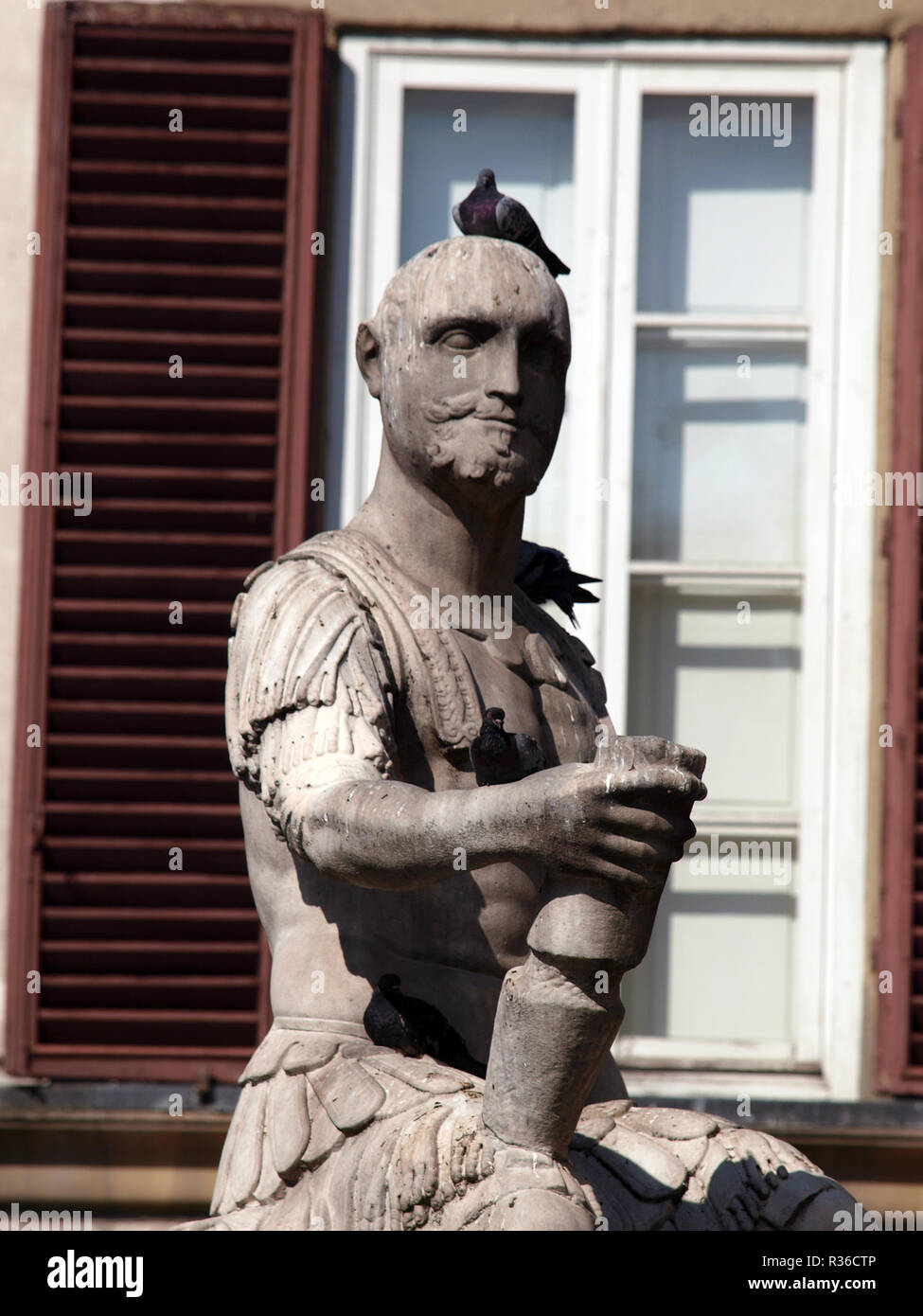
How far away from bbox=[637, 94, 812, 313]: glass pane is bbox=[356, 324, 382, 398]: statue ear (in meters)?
3.29

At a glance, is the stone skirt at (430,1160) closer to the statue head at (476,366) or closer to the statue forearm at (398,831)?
the statue forearm at (398,831)

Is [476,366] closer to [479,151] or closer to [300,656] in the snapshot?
[300,656]

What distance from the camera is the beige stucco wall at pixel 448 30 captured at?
716 cm

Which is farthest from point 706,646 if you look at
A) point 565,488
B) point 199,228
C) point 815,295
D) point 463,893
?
point 463,893

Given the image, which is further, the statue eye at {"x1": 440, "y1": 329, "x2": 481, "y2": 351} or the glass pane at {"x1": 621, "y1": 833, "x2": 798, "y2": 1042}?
the glass pane at {"x1": 621, "y1": 833, "x2": 798, "y2": 1042}

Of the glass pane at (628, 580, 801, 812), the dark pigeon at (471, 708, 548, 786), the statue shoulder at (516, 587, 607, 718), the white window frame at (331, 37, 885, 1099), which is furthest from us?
the glass pane at (628, 580, 801, 812)

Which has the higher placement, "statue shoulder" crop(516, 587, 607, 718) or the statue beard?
the statue beard

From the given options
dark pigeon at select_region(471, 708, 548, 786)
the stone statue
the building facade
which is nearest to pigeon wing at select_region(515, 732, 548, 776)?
dark pigeon at select_region(471, 708, 548, 786)

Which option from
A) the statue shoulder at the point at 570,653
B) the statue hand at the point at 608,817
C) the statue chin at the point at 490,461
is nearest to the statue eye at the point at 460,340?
the statue chin at the point at 490,461

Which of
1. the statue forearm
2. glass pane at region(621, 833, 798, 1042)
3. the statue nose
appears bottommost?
glass pane at region(621, 833, 798, 1042)

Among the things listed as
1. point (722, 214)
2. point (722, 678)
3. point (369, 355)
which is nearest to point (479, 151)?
point (722, 214)

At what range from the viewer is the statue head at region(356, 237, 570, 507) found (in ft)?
12.8

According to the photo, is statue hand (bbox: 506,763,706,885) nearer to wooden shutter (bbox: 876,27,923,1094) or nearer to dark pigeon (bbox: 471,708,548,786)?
dark pigeon (bbox: 471,708,548,786)

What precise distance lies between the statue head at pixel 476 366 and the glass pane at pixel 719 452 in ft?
10.6
